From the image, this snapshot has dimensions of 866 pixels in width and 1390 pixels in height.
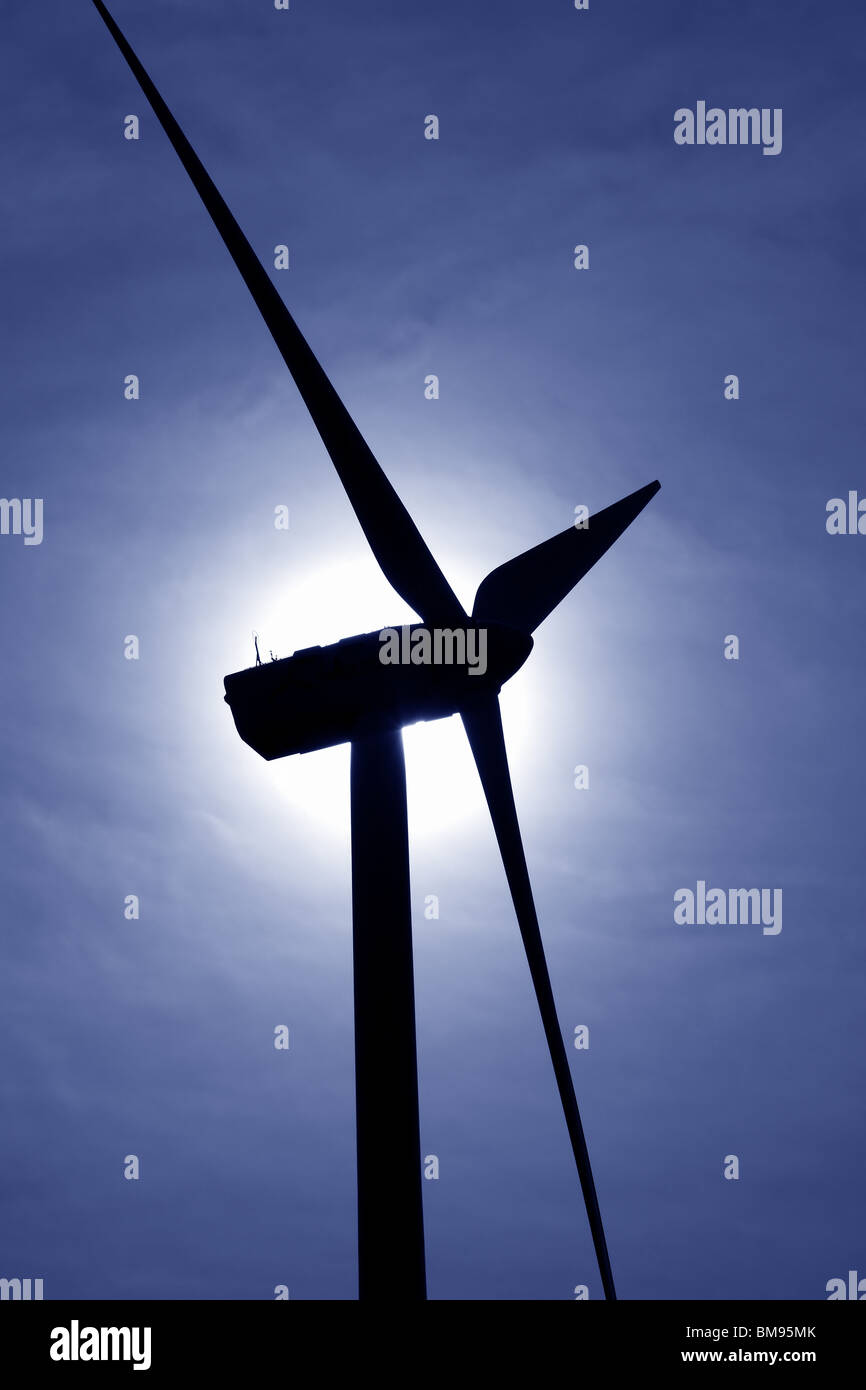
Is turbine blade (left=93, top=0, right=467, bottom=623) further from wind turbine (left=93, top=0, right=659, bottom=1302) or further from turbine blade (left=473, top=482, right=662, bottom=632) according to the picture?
turbine blade (left=473, top=482, right=662, bottom=632)

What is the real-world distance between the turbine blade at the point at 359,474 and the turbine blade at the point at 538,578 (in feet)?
5.59

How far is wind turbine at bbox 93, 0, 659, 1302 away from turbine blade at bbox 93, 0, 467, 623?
0.02 metres

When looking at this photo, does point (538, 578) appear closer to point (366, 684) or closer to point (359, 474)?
point (359, 474)

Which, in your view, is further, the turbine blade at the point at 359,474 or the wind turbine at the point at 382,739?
the turbine blade at the point at 359,474

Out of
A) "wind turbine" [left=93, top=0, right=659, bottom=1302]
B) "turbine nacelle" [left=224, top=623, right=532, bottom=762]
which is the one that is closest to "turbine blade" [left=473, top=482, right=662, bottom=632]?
"wind turbine" [left=93, top=0, right=659, bottom=1302]

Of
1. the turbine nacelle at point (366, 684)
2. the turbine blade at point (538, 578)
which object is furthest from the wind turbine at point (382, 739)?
the turbine blade at point (538, 578)

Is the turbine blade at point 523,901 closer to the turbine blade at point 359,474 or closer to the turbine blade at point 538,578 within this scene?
the turbine blade at point 359,474

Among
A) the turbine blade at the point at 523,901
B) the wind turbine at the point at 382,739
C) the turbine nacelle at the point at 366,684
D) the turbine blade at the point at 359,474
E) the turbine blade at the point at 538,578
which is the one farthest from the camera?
the turbine blade at the point at 538,578

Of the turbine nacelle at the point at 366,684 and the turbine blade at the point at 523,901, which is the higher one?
the turbine nacelle at the point at 366,684

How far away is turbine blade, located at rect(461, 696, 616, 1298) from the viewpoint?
1675cm

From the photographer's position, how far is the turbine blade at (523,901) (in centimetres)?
1675

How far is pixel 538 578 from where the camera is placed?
1902cm
